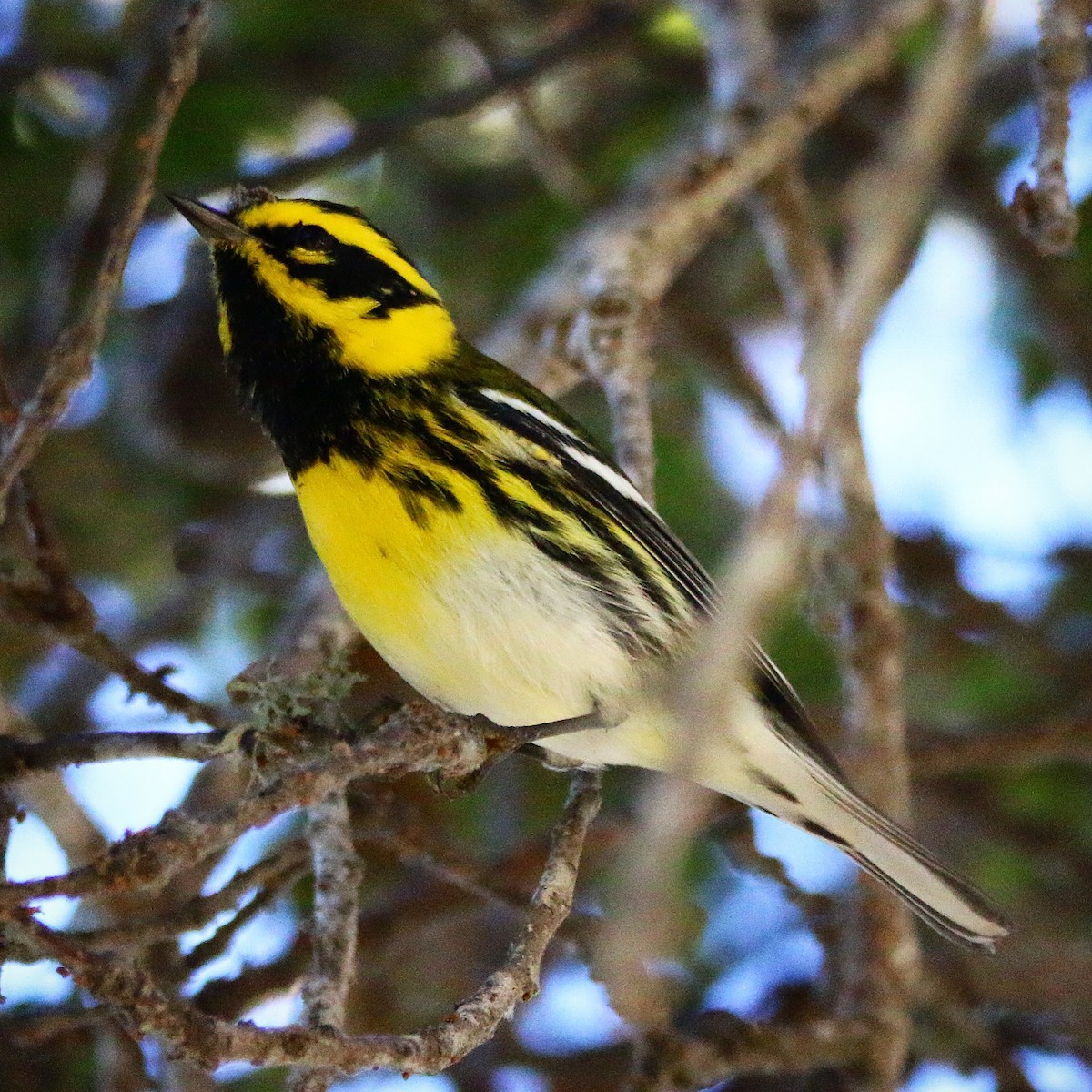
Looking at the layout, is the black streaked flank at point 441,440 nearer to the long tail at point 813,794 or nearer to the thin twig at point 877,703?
the long tail at point 813,794

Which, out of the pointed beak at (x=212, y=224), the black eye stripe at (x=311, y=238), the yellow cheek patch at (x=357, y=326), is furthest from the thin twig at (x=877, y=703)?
the pointed beak at (x=212, y=224)

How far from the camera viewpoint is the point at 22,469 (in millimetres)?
2398

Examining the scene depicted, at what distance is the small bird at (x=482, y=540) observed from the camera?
2.78m

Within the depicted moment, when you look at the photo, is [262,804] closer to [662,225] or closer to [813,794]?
[813,794]

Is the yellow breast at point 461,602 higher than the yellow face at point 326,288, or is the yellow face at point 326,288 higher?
the yellow face at point 326,288

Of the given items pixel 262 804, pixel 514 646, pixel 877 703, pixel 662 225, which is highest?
pixel 662 225

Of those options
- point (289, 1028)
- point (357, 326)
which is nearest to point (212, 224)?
point (357, 326)

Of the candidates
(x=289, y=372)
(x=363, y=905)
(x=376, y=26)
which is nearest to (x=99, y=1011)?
(x=289, y=372)

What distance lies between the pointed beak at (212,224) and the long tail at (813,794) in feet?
4.25

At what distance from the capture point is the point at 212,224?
3.19m

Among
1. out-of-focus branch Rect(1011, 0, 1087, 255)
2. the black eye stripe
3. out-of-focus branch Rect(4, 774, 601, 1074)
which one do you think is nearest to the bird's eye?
the black eye stripe

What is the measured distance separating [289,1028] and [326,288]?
1939mm

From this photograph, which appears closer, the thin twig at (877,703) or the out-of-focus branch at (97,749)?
the out-of-focus branch at (97,749)

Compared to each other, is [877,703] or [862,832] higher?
[877,703]
